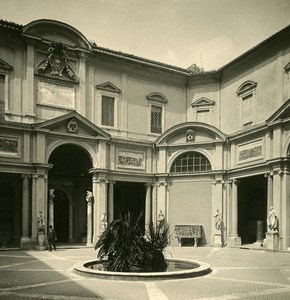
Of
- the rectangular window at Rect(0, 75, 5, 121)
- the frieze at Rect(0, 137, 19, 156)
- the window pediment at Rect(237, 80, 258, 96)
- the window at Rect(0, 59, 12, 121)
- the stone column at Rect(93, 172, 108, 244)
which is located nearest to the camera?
the frieze at Rect(0, 137, 19, 156)

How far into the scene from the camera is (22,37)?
76.0 ft

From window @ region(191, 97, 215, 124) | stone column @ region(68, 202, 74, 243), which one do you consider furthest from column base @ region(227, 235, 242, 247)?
stone column @ region(68, 202, 74, 243)

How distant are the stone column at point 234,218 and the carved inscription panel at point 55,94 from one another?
10.4 metres

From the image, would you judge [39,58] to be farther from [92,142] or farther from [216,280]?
[216,280]

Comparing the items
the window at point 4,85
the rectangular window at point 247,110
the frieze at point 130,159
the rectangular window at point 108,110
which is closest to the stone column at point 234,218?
the rectangular window at point 247,110

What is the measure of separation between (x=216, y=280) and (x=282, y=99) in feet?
41.1

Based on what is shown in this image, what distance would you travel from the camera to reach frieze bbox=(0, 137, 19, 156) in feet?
72.0

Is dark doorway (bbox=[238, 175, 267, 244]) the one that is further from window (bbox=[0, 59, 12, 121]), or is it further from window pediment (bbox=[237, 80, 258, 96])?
window (bbox=[0, 59, 12, 121])

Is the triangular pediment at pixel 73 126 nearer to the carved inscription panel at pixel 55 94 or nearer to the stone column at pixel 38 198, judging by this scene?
the carved inscription panel at pixel 55 94

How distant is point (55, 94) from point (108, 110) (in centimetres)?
343

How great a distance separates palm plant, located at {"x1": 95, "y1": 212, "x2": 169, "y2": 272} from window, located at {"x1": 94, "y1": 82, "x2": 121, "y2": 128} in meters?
12.4

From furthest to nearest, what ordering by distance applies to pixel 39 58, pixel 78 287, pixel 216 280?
pixel 39 58 → pixel 216 280 → pixel 78 287

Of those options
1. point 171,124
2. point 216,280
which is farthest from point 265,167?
point 216,280

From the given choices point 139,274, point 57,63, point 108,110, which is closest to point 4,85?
point 57,63
